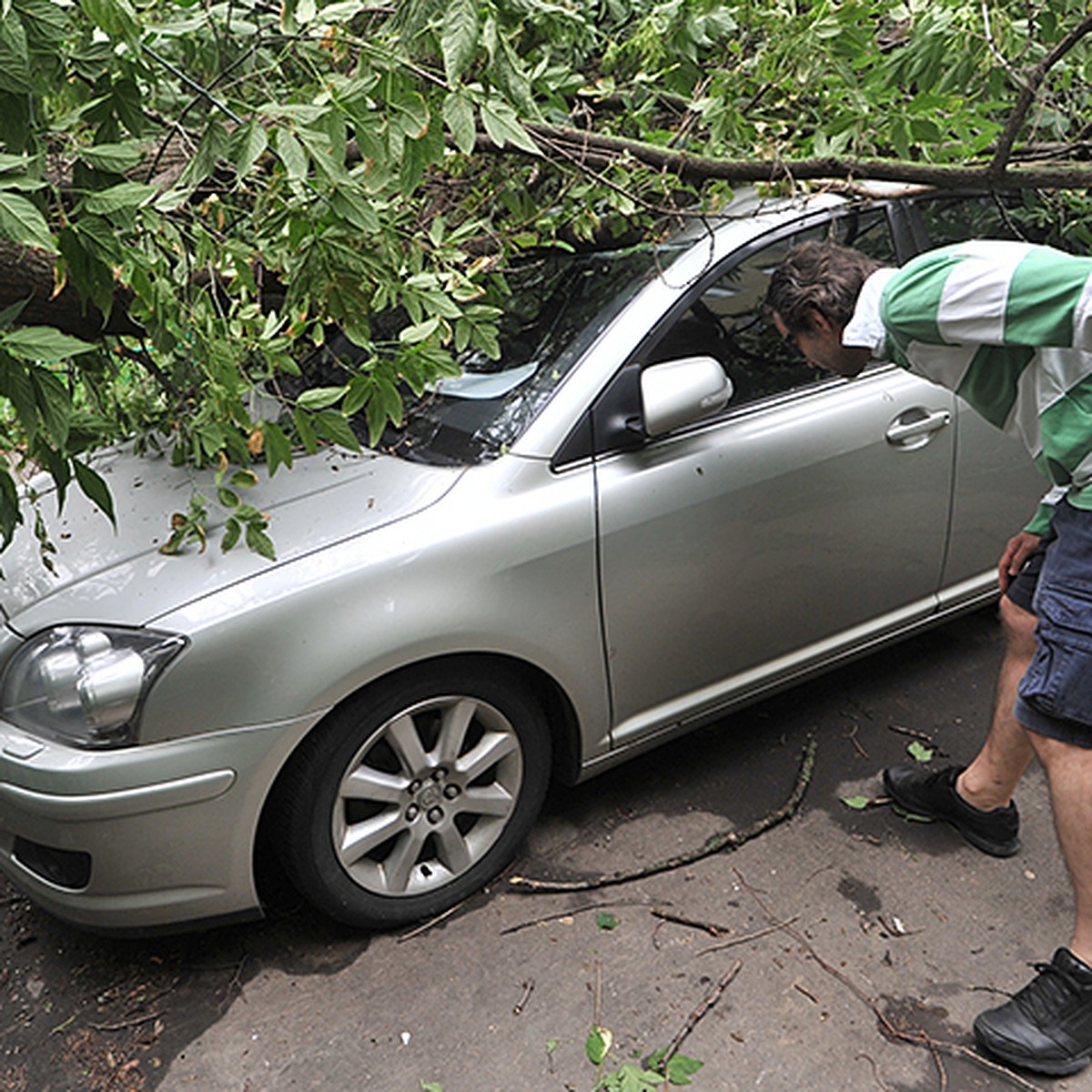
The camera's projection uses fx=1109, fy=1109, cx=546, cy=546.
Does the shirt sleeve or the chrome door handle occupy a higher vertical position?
the shirt sleeve

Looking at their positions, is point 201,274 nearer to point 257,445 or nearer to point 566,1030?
point 257,445

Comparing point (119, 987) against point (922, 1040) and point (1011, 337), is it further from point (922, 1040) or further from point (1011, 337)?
point (1011, 337)

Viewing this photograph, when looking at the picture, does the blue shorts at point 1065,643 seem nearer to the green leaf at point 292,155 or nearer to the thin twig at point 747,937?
the thin twig at point 747,937

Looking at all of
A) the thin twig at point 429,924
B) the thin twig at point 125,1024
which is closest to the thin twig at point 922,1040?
the thin twig at point 429,924

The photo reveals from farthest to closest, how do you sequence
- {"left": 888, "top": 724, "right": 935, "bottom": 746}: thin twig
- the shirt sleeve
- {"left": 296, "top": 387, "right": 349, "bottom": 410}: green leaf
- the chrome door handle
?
{"left": 888, "top": 724, "right": 935, "bottom": 746}: thin twig < the chrome door handle < {"left": 296, "top": 387, "right": 349, "bottom": 410}: green leaf < the shirt sleeve

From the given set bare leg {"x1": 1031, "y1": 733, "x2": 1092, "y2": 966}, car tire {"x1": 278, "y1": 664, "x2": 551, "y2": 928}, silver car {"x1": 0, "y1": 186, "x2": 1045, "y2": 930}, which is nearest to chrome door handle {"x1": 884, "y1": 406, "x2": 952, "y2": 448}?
silver car {"x1": 0, "y1": 186, "x2": 1045, "y2": 930}

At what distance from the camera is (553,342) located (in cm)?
280

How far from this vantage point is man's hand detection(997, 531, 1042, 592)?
8.70ft

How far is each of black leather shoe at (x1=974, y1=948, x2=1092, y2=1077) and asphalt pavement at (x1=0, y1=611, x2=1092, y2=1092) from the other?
1.7 inches

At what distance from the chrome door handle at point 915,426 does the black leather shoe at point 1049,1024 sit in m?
1.37

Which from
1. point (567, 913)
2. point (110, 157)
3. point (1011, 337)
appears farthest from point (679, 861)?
point (110, 157)

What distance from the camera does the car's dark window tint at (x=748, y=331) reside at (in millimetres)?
2825

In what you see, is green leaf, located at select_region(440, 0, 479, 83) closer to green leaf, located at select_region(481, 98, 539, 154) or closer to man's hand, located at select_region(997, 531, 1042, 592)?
green leaf, located at select_region(481, 98, 539, 154)

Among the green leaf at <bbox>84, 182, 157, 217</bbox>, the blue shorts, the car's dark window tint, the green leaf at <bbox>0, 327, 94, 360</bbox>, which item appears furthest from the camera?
the car's dark window tint
